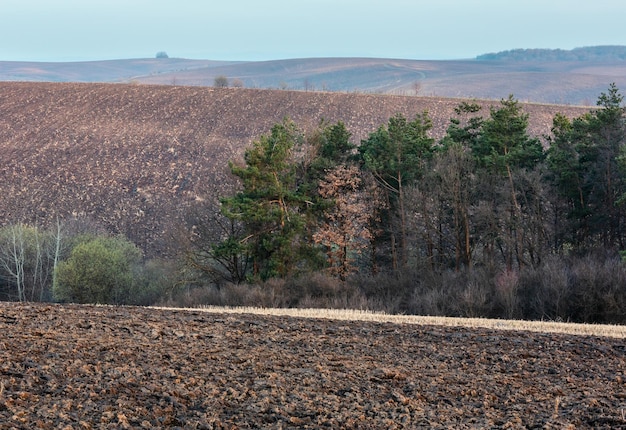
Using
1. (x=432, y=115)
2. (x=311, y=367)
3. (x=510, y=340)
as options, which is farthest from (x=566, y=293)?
(x=432, y=115)

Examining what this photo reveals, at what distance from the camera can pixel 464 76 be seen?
162500mm

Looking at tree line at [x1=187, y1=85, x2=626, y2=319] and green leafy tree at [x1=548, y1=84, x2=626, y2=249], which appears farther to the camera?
tree line at [x1=187, y1=85, x2=626, y2=319]

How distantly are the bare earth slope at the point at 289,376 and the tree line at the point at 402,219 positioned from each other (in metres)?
17.7

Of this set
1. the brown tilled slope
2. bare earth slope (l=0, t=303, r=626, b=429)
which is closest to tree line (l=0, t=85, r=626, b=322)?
the brown tilled slope

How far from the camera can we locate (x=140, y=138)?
64312mm

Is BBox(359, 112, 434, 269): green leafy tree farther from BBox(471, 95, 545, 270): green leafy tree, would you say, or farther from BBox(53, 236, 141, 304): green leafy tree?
BBox(53, 236, 141, 304): green leafy tree

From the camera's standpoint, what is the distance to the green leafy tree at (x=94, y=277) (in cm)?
3850

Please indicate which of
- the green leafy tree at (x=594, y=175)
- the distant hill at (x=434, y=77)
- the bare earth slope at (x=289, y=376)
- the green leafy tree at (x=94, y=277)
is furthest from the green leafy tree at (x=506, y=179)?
the distant hill at (x=434, y=77)

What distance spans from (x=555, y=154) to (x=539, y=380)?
26.6 m

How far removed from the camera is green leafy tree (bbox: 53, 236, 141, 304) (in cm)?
3850

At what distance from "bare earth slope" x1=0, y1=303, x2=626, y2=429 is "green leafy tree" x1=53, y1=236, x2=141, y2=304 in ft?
82.8

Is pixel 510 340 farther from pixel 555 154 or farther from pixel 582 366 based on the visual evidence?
pixel 555 154

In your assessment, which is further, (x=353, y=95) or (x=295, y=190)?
(x=353, y=95)

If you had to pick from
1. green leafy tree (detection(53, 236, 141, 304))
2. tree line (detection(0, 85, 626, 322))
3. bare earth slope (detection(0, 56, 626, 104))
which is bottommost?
green leafy tree (detection(53, 236, 141, 304))
